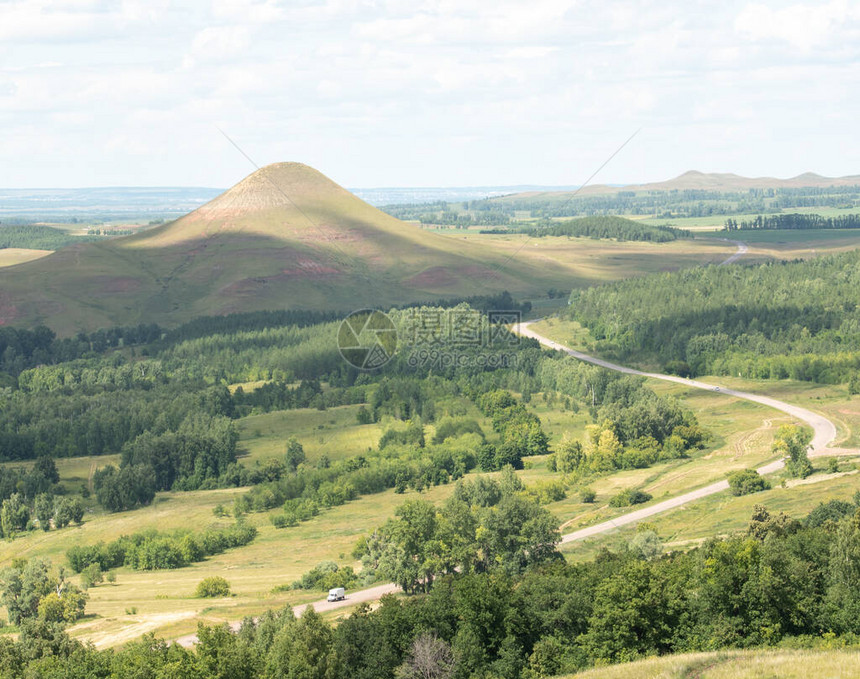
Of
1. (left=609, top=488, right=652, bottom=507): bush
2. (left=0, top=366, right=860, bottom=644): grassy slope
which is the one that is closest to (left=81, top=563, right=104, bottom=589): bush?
(left=0, top=366, right=860, bottom=644): grassy slope

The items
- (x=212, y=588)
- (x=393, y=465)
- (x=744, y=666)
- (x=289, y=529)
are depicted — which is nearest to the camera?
(x=744, y=666)

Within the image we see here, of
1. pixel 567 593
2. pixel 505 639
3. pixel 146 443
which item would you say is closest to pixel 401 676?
Result: pixel 505 639

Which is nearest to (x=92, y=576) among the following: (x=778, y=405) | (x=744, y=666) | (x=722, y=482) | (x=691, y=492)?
(x=691, y=492)

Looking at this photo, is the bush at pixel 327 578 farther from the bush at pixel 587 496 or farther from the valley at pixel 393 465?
the bush at pixel 587 496

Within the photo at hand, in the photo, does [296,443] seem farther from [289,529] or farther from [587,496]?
[587,496]

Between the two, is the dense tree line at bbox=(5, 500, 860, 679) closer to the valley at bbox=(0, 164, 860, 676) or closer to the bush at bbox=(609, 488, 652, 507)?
the valley at bbox=(0, 164, 860, 676)

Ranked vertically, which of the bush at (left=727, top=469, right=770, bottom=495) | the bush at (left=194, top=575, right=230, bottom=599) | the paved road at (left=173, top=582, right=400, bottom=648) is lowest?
the bush at (left=194, top=575, right=230, bottom=599)
